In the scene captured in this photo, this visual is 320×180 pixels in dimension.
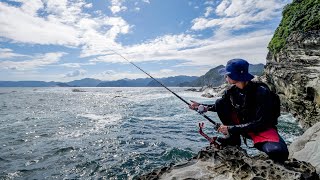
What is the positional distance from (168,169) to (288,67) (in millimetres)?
21057

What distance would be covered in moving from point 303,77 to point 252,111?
619 inches

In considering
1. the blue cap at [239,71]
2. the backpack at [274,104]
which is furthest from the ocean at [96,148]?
the blue cap at [239,71]

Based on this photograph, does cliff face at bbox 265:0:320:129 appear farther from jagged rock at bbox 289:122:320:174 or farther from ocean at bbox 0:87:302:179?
jagged rock at bbox 289:122:320:174

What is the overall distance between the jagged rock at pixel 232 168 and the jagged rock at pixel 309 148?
1603 millimetres

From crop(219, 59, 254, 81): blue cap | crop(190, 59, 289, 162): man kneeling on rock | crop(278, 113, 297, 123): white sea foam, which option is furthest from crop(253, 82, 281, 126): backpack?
crop(278, 113, 297, 123): white sea foam

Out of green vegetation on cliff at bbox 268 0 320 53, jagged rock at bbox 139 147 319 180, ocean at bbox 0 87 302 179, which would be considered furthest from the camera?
green vegetation on cliff at bbox 268 0 320 53

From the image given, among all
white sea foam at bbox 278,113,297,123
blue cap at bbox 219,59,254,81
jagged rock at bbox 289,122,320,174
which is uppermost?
blue cap at bbox 219,59,254,81

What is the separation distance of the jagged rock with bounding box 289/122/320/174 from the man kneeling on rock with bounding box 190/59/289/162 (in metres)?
1.66

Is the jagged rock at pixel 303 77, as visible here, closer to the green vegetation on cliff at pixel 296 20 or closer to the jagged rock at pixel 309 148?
the green vegetation on cliff at pixel 296 20

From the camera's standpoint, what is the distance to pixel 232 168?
20.3ft

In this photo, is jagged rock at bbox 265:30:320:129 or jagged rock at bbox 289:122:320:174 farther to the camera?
jagged rock at bbox 265:30:320:129

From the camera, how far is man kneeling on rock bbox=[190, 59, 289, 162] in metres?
6.34

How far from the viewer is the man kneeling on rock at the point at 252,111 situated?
6.34m

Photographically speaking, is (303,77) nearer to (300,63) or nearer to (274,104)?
(300,63)
